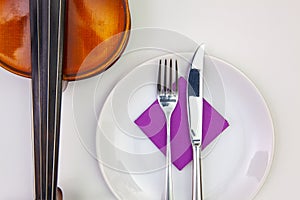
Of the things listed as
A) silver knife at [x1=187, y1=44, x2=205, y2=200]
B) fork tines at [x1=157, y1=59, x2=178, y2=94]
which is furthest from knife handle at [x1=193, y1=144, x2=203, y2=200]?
fork tines at [x1=157, y1=59, x2=178, y2=94]

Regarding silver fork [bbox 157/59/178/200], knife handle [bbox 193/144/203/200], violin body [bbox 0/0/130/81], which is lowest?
knife handle [bbox 193/144/203/200]

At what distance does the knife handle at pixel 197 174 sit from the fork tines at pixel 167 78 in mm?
105

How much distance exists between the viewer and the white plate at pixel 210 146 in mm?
741

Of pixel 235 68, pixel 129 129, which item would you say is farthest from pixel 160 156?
pixel 235 68

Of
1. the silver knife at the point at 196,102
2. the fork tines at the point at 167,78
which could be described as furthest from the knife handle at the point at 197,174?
the fork tines at the point at 167,78

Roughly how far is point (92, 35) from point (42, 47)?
0.08 m

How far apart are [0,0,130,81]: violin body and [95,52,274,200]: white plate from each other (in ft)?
0.26

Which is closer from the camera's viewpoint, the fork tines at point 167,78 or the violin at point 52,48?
the violin at point 52,48

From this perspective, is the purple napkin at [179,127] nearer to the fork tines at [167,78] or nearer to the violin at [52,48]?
the fork tines at [167,78]

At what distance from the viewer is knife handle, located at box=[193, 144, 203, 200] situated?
2.34 feet

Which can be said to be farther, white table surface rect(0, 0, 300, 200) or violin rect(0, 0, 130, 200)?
white table surface rect(0, 0, 300, 200)

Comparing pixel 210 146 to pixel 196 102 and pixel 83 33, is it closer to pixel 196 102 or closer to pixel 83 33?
pixel 196 102

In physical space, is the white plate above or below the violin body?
below

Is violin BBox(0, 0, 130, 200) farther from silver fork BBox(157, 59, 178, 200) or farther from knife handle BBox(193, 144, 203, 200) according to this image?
knife handle BBox(193, 144, 203, 200)
